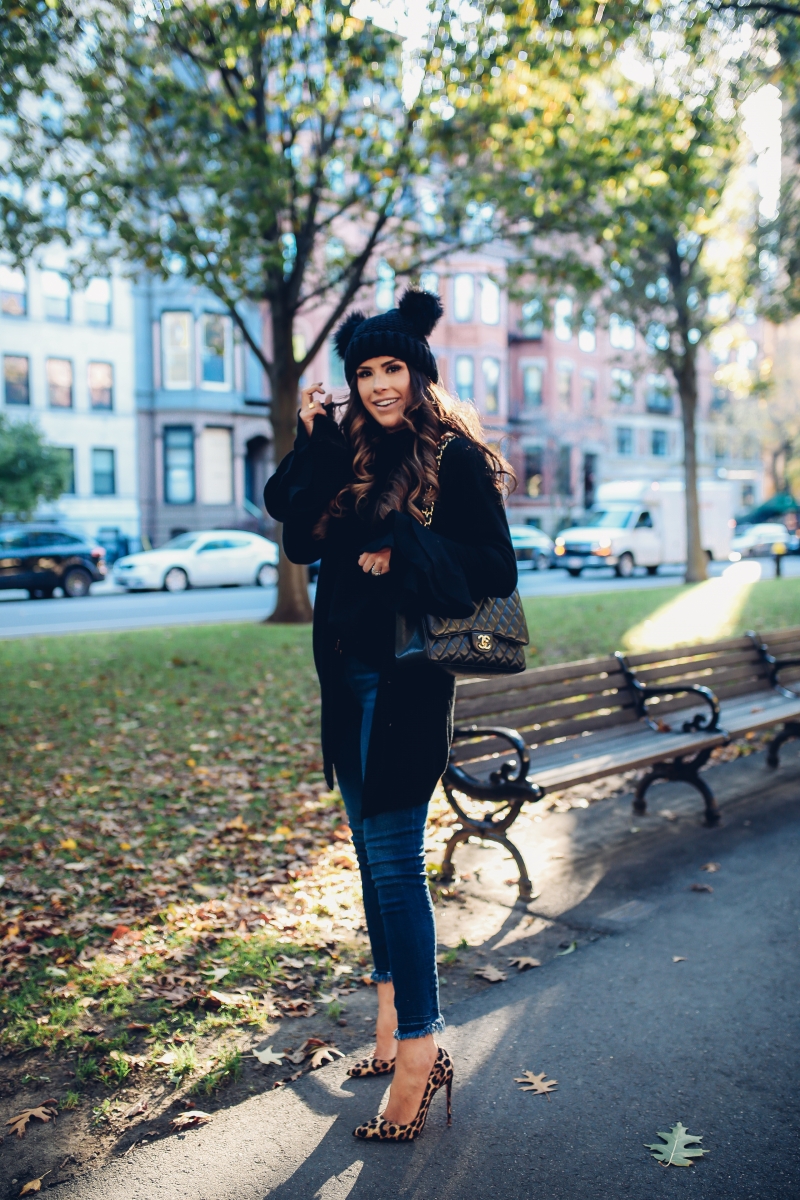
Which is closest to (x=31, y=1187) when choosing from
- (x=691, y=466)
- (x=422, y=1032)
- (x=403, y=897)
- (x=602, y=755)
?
(x=422, y=1032)

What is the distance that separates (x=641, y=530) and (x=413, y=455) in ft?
96.5

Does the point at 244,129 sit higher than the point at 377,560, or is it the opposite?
the point at 244,129

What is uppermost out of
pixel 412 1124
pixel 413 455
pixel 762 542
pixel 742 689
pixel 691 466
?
pixel 691 466

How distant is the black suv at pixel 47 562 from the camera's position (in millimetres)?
23719

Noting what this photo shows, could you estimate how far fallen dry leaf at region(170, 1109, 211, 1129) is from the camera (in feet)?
9.95

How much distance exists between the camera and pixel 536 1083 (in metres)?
3.18

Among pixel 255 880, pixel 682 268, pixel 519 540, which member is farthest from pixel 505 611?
pixel 519 540

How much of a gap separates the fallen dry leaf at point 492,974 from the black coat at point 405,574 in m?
1.49

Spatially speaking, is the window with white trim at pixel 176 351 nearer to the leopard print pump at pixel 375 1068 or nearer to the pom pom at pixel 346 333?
the pom pom at pixel 346 333

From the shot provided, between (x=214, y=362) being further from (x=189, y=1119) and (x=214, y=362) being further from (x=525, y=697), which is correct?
(x=189, y=1119)

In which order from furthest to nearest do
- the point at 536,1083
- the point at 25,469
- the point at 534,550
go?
the point at 534,550 < the point at 25,469 < the point at 536,1083

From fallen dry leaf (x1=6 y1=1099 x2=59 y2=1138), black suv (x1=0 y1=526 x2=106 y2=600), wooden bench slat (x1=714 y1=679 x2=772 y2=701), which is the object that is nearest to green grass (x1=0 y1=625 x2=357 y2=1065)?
fallen dry leaf (x1=6 y1=1099 x2=59 y2=1138)

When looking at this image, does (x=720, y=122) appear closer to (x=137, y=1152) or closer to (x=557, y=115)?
(x=557, y=115)

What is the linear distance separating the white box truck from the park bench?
888 inches
